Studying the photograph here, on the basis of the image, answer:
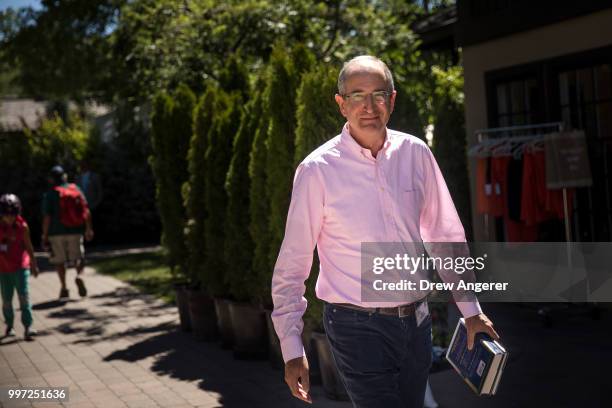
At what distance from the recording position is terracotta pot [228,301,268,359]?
8109mm

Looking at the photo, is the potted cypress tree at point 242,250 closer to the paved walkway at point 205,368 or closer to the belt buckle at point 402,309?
the paved walkway at point 205,368

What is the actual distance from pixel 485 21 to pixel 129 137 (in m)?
15.3

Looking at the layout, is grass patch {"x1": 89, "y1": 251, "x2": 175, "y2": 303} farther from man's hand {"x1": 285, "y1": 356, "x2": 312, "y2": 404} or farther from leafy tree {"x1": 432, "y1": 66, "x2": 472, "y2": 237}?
man's hand {"x1": 285, "y1": 356, "x2": 312, "y2": 404}

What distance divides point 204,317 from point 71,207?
504cm

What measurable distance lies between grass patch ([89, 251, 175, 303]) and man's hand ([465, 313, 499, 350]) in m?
9.32

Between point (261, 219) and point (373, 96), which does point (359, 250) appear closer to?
point (373, 96)

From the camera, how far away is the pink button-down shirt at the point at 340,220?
339 cm

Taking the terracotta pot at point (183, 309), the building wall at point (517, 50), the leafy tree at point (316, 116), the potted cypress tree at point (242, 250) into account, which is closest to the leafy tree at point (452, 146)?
the building wall at point (517, 50)

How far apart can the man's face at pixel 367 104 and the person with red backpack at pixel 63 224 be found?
34.9ft

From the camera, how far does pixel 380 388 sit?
3340 mm

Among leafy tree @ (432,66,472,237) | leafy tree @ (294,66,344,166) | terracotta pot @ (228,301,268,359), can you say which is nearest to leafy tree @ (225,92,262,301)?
terracotta pot @ (228,301,268,359)

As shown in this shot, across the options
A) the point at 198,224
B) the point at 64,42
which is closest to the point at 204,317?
the point at 198,224

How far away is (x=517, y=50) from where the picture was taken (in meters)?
11.3

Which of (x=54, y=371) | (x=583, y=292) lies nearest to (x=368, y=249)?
(x=54, y=371)
